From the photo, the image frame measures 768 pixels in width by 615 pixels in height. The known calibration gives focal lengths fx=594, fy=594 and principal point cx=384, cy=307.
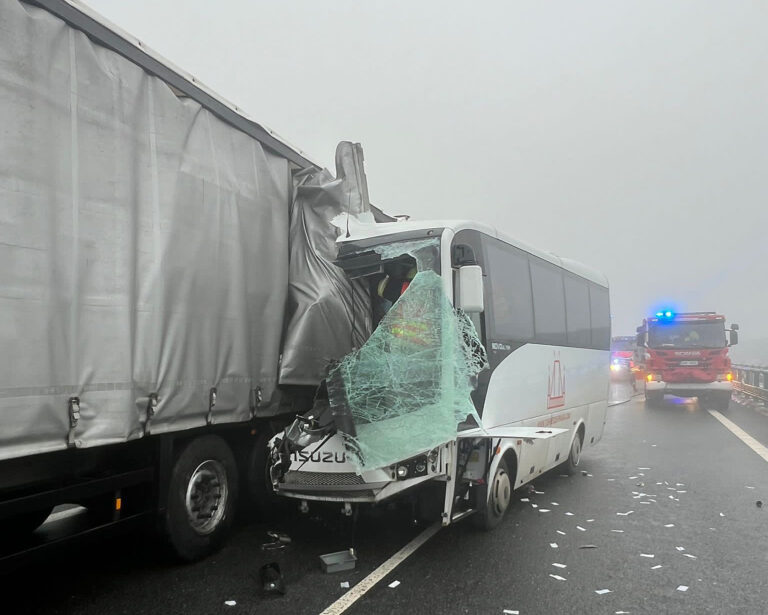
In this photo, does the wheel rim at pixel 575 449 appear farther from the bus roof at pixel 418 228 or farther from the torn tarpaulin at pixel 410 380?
the torn tarpaulin at pixel 410 380

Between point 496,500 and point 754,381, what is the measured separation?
23621 mm

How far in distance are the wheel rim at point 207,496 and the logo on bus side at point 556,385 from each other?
4117 millimetres

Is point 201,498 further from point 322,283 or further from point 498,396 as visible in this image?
point 498,396

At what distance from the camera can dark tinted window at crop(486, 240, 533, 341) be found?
600 centimetres

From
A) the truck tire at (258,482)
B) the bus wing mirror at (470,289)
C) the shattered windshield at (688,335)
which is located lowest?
the truck tire at (258,482)

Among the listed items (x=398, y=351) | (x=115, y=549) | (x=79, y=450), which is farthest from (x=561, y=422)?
(x=79, y=450)

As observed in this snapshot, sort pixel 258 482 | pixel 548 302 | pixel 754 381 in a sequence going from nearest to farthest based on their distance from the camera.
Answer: pixel 258 482
pixel 548 302
pixel 754 381

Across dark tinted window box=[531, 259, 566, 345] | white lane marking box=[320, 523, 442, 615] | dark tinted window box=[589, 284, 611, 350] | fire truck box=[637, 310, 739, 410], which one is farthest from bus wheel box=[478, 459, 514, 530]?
fire truck box=[637, 310, 739, 410]

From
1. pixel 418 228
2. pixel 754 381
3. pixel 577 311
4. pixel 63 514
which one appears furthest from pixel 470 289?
pixel 754 381

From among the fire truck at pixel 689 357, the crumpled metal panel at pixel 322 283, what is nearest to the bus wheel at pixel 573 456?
the crumpled metal panel at pixel 322 283

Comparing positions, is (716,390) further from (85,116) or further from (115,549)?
(85,116)

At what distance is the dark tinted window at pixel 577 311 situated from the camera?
27.4 feet

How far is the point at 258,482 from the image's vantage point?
565 cm

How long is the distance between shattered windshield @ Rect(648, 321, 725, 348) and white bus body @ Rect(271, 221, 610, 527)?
1296cm
